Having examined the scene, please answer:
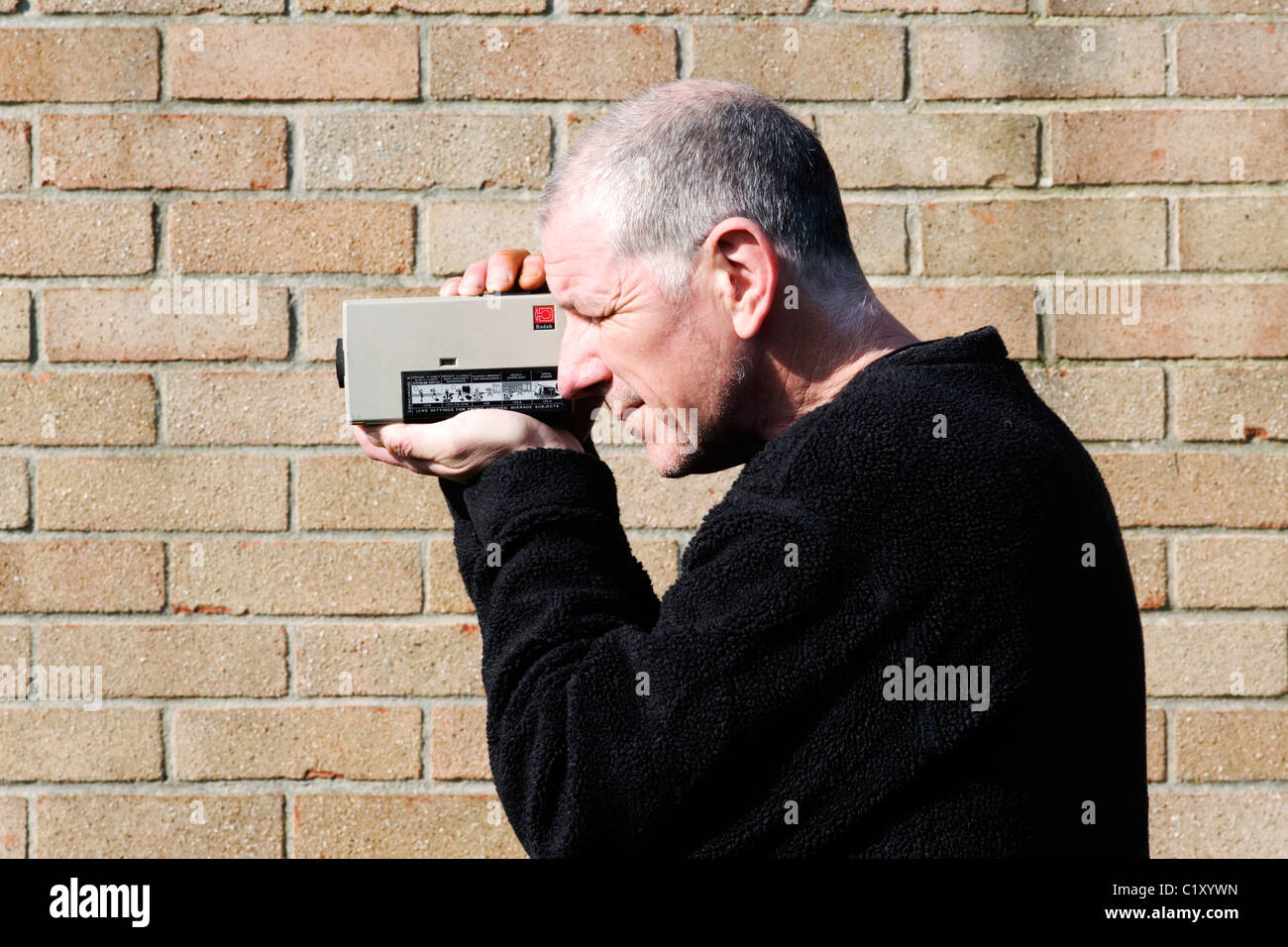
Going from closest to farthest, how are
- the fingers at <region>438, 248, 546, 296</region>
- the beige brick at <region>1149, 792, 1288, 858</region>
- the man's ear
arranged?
1. the man's ear
2. the fingers at <region>438, 248, 546, 296</region>
3. the beige brick at <region>1149, 792, 1288, 858</region>

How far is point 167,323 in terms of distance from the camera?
1.72 metres

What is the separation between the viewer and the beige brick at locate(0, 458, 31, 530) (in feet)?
5.63

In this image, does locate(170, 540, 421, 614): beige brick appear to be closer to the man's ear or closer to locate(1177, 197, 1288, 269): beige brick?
the man's ear

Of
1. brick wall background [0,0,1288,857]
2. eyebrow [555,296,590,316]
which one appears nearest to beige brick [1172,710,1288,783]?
brick wall background [0,0,1288,857]

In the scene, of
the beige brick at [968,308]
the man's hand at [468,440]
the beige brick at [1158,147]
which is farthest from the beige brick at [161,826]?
the beige brick at [1158,147]

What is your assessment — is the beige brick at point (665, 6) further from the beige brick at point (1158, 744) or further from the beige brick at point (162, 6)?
the beige brick at point (1158, 744)

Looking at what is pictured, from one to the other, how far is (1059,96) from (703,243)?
0.94 metres

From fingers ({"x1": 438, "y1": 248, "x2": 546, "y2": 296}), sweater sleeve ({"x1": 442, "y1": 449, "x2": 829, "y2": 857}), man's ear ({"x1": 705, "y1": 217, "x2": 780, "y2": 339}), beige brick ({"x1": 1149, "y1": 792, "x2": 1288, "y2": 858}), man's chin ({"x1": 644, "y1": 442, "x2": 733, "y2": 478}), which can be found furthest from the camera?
beige brick ({"x1": 1149, "y1": 792, "x2": 1288, "y2": 858})

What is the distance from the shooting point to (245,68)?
5.63ft

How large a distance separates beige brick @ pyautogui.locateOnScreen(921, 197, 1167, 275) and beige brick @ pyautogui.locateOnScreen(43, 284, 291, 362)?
3.24ft

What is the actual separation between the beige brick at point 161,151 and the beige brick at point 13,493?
1.37 ft

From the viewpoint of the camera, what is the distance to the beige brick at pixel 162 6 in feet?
5.60

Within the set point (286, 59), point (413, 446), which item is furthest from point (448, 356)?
point (286, 59)
